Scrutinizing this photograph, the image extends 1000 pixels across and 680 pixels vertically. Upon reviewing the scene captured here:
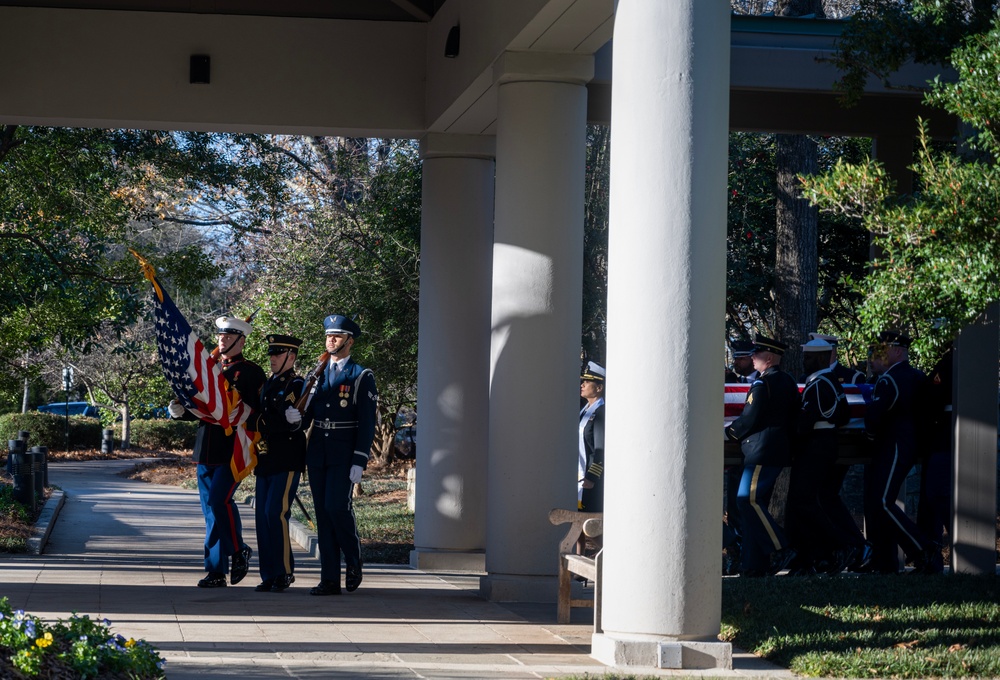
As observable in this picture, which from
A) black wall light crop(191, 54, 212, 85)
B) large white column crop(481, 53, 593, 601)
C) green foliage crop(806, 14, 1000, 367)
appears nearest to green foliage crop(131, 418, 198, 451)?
black wall light crop(191, 54, 212, 85)

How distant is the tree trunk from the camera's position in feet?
56.9

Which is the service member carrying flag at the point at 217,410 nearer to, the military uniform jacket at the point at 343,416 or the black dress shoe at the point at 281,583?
the black dress shoe at the point at 281,583

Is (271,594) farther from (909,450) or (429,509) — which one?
(909,450)

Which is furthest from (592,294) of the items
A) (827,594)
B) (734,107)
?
(827,594)

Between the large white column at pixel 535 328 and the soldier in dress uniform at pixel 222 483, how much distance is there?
6.94 feet

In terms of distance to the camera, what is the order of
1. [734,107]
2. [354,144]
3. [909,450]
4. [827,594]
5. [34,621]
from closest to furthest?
1. [34,621]
2. [827,594]
3. [909,450]
4. [734,107]
5. [354,144]

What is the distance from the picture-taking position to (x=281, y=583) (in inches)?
403

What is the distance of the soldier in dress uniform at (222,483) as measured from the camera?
34.3ft

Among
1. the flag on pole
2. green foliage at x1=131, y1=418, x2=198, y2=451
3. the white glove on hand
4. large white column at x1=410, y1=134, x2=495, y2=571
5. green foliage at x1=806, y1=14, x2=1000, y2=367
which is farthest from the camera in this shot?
green foliage at x1=131, y1=418, x2=198, y2=451

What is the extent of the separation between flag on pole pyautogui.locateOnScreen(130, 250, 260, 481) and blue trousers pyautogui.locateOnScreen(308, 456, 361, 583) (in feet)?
2.16

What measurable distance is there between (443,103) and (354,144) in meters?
15.3

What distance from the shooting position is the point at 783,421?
11.4m

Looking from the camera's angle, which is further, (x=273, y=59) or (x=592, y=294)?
(x=592, y=294)

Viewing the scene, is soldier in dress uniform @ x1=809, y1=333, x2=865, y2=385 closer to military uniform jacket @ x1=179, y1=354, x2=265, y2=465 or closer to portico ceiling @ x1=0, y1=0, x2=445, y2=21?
portico ceiling @ x1=0, y1=0, x2=445, y2=21
